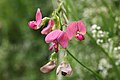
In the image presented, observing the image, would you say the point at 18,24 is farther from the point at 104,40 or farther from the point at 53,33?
the point at 53,33

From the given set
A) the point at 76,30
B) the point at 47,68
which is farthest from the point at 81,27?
the point at 47,68

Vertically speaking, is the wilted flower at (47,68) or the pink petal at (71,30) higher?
the pink petal at (71,30)

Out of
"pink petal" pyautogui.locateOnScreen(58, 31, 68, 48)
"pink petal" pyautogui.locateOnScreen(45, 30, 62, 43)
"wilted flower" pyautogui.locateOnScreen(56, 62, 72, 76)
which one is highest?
"pink petal" pyautogui.locateOnScreen(45, 30, 62, 43)

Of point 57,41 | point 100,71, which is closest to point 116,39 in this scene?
point 100,71

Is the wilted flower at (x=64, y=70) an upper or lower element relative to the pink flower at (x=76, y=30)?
lower

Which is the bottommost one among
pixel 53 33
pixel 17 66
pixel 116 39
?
pixel 17 66

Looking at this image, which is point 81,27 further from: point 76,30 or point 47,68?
point 47,68

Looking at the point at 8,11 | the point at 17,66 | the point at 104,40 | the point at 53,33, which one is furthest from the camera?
the point at 8,11

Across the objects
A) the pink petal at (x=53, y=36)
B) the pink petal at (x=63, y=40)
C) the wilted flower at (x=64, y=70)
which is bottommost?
the wilted flower at (x=64, y=70)
